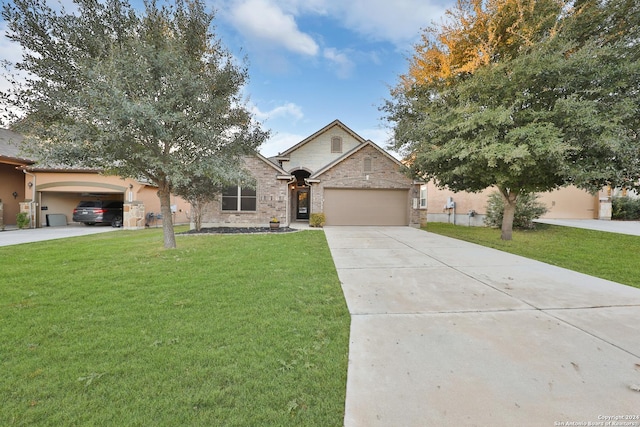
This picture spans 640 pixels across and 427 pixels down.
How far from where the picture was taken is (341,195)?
15961mm

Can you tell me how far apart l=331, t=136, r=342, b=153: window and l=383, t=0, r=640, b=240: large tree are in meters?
6.78

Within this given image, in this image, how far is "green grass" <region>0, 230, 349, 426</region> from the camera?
204 cm

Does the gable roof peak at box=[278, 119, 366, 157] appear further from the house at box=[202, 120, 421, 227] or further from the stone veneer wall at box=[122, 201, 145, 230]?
the stone veneer wall at box=[122, 201, 145, 230]

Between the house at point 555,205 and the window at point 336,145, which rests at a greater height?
the window at point 336,145

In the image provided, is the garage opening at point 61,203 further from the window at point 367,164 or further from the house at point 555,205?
the house at point 555,205

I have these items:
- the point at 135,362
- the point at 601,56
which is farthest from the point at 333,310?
the point at 601,56

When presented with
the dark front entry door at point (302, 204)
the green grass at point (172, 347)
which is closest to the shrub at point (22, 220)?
the green grass at point (172, 347)

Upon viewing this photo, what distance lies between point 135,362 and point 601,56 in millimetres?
13280

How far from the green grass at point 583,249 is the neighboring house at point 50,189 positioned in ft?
56.4

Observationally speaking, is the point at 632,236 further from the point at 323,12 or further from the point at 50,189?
the point at 50,189

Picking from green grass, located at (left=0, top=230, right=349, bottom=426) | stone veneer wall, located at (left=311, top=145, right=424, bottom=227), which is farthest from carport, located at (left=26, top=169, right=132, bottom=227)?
green grass, located at (left=0, top=230, right=349, bottom=426)

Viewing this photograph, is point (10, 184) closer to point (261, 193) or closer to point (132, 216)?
point (132, 216)

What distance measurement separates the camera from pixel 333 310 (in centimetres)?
384

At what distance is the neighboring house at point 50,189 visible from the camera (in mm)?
14266
